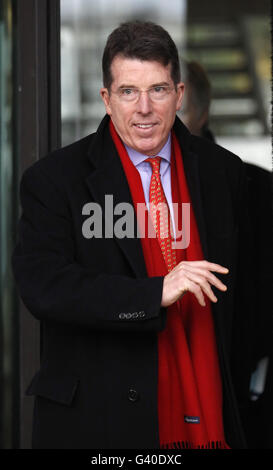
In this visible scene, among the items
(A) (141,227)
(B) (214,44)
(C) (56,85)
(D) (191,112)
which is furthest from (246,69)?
(A) (141,227)

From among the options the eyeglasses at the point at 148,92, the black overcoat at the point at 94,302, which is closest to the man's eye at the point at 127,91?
the eyeglasses at the point at 148,92

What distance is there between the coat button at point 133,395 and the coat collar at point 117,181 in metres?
0.32

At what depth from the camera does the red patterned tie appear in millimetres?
2273

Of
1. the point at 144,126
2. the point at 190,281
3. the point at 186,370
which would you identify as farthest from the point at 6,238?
the point at 190,281

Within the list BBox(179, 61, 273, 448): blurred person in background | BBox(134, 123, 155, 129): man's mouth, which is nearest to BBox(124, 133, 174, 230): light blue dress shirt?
BBox(134, 123, 155, 129): man's mouth

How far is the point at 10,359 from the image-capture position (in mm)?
3596

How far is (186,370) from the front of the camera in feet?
7.18

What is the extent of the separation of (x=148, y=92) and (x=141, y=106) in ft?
0.17

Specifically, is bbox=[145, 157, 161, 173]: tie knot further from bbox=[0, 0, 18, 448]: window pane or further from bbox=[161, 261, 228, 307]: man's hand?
bbox=[0, 0, 18, 448]: window pane

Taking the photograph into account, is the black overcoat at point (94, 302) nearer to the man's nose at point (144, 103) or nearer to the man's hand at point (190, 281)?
the man's hand at point (190, 281)

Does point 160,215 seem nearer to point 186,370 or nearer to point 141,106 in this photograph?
point 141,106
